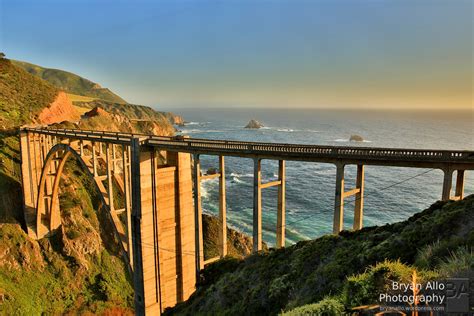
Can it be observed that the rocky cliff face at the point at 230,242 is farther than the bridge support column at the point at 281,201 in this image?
Yes

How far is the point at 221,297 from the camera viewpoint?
54.6 ft

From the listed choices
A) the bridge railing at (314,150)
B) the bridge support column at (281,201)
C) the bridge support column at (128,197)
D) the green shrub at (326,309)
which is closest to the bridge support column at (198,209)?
the bridge railing at (314,150)

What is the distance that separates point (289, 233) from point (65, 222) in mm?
36501

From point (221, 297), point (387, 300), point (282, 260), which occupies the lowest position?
point (221, 297)

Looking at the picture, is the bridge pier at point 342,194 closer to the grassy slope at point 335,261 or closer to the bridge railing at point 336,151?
the bridge railing at point 336,151

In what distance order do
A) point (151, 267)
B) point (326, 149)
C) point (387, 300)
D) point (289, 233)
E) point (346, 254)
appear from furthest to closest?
point (289, 233) → point (151, 267) → point (326, 149) → point (346, 254) → point (387, 300)

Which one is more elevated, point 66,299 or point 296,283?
point 296,283

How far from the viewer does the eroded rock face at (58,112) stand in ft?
192

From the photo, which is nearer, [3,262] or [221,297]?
[221,297]

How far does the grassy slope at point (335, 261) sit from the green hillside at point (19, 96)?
Answer: 156ft

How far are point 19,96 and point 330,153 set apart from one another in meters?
67.9

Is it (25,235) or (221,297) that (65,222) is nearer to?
(25,235)

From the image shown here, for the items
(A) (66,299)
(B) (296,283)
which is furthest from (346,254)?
(A) (66,299)

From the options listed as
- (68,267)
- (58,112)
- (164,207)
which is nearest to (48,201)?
(68,267)
